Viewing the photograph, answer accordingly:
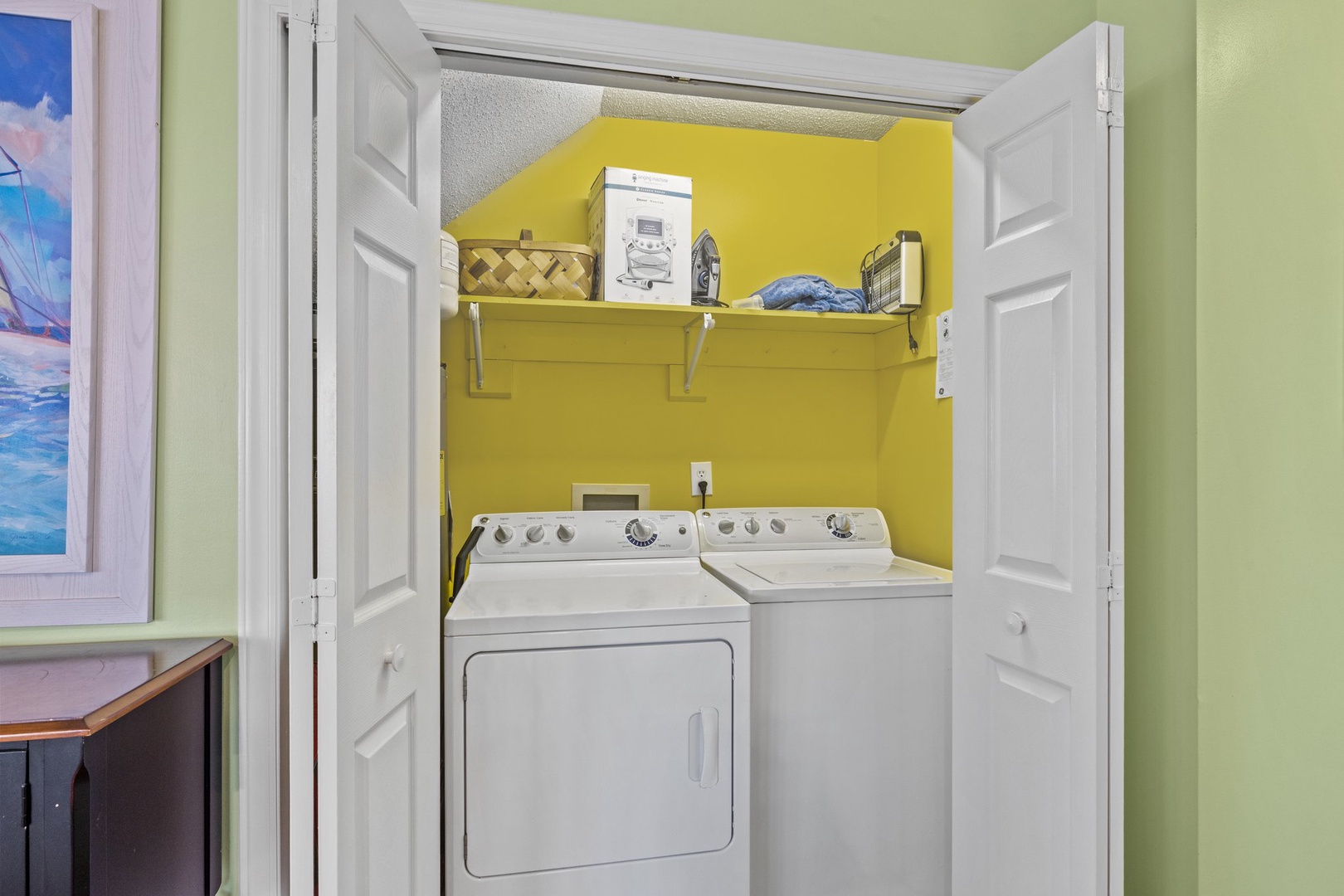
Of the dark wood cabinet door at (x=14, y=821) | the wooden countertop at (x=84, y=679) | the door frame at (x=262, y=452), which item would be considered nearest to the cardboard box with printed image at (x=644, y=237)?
the door frame at (x=262, y=452)

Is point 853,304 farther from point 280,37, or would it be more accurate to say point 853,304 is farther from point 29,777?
point 29,777

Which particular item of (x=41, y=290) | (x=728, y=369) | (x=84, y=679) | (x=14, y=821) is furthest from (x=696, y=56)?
(x=14, y=821)

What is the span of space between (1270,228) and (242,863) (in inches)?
78.2

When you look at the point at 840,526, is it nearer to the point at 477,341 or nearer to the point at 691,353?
the point at 691,353

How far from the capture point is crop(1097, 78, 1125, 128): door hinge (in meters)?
1.24

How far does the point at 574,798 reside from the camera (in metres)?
1.62

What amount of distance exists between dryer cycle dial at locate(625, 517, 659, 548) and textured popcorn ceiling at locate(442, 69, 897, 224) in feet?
4.17

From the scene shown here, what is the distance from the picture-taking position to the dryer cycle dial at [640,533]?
234 cm

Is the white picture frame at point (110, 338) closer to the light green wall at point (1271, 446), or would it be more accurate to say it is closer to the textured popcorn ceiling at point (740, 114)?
the textured popcorn ceiling at point (740, 114)

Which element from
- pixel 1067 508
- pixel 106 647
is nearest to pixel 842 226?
pixel 1067 508

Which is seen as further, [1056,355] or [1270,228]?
[1056,355]

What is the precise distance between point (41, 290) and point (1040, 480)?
178 centimetres

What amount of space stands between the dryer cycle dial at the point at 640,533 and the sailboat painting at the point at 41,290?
1.45 m

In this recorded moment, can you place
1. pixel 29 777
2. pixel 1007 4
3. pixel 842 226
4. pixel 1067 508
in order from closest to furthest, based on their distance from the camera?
1. pixel 29 777
2. pixel 1067 508
3. pixel 1007 4
4. pixel 842 226
